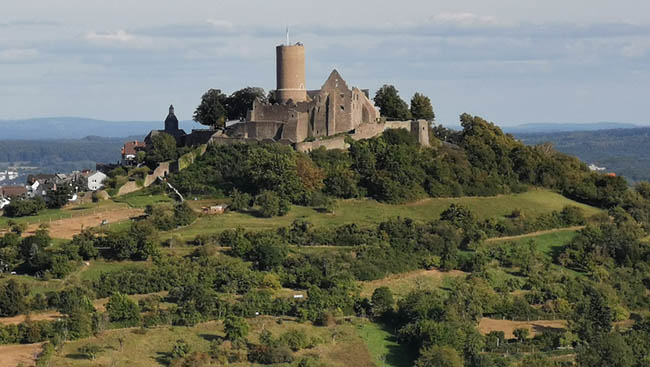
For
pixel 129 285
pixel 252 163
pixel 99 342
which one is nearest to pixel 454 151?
pixel 252 163

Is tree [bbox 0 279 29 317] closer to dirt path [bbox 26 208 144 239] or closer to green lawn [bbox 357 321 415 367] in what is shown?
dirt path [bbox 26 208 144 239]

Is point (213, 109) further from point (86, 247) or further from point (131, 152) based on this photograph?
point (86, 247)

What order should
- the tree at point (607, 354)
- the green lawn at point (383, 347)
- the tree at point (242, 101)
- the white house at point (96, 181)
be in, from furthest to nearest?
1. the tree at point (242, 101)
2. the white house at point (96, 181)
3. the green lawn at point (383, 347)
4. the tree at point (607, 354)

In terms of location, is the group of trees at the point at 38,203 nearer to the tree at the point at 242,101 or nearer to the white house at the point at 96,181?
the white house at the point at 96,181

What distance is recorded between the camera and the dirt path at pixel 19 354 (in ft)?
116

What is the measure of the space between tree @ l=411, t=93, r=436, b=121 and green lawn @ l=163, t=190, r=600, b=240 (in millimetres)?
7020

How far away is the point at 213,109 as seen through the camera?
193ft

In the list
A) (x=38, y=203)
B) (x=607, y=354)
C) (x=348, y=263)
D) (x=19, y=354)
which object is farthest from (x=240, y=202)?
(x=607, y=354)

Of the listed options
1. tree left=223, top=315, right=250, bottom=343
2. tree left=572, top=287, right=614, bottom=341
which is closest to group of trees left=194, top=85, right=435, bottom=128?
tree left=572, top=287, right=614, bottom=341

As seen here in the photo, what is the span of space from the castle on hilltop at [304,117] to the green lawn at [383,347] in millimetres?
14856

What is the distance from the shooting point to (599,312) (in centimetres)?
4191

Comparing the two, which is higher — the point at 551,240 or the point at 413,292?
the point at 551,240

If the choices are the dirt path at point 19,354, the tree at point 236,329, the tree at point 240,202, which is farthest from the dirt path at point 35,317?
the tree at point 240,202

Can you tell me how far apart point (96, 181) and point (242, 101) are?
8449mm
